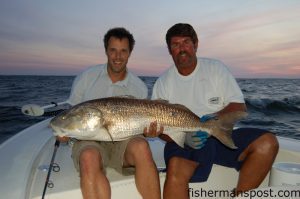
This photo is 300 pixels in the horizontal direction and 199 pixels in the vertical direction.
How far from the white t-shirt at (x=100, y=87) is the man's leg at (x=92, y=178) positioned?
1.18m

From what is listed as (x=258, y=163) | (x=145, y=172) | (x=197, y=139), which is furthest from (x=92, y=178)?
(x=258, y=163)

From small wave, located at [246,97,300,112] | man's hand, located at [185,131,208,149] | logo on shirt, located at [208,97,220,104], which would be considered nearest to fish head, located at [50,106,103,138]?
man's hand, located at [185,131,208,149]

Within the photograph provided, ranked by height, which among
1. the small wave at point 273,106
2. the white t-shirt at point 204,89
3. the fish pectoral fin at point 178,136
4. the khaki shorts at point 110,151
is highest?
the white t-shirt at point 204,89

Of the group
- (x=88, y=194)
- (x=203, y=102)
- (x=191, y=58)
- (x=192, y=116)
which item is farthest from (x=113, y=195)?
(x=191, y=58)

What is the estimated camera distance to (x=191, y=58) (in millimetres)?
3906

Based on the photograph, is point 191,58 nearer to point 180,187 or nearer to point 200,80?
point 200,80

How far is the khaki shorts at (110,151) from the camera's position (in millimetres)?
3410

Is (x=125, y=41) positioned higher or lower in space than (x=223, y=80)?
higher

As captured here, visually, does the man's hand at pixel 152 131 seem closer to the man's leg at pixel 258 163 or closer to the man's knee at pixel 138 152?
the man's knee at pixel 138 152

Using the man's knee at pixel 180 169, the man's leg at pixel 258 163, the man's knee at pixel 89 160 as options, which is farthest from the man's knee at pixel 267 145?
the man's knee at pixel 89 160

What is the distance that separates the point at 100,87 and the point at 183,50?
122cm

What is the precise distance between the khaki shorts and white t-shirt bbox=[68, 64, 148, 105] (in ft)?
2.57

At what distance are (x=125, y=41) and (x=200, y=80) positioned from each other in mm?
1101

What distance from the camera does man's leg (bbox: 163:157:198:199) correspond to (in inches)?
130
